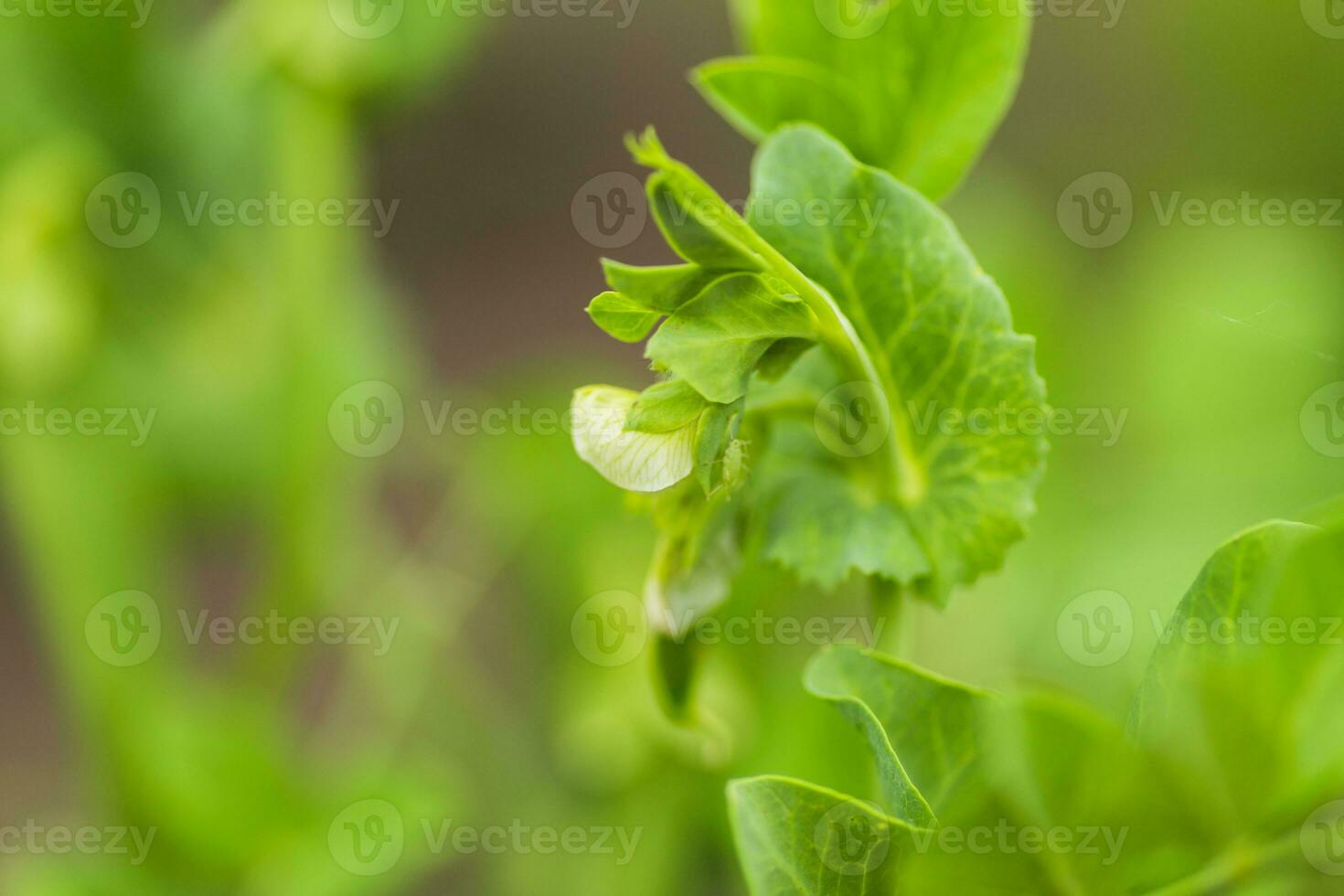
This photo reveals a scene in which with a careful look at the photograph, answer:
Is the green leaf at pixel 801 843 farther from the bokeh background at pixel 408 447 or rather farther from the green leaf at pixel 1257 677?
the bokeh background at pixel 408 447

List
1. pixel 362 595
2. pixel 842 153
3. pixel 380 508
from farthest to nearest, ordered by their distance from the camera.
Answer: pixel 380 508, pixel 362 595, pixel 842 153

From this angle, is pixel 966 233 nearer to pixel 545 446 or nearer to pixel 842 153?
pixel 545 446

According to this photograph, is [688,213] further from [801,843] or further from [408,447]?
[408,447]

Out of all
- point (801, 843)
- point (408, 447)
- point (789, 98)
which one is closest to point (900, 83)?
point (789, 98)

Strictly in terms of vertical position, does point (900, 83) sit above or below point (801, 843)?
above

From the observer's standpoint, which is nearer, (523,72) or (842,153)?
(842,153)

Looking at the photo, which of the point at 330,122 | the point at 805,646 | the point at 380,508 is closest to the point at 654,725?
the point at 805,646

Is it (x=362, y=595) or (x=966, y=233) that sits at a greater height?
(x=966, y=233)
